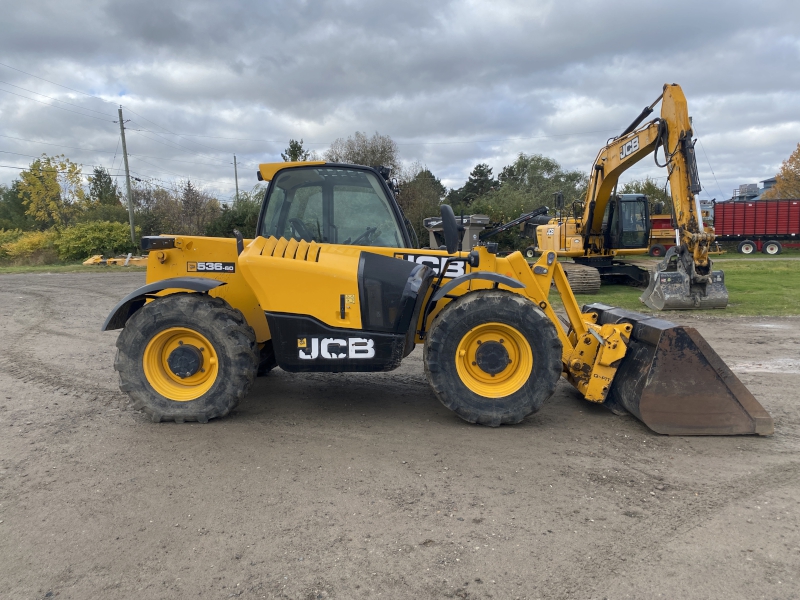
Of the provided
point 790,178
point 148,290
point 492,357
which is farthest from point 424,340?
point 790,178

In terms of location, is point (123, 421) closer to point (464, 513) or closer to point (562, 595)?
point (464, 513)

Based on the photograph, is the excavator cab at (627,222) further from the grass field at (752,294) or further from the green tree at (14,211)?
the green tree at (14,211)

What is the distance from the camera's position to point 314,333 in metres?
4.50

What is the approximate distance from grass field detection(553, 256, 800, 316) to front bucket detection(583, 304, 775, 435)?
7.23m

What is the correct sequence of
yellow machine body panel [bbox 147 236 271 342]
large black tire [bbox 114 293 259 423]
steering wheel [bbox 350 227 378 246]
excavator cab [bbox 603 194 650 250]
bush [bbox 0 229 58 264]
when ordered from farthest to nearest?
1. bush [bbox 0 229 58 264]
2. excavator cab [bbox 603 194 650 250]
3. yellow machine body panel [bbox 147 236 271 342]
4. steering wheel [bbox 350 227 378 246]
5. large black tire [bbox 114 293 259 423]

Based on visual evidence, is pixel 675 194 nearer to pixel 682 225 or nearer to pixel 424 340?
pixel 682 225

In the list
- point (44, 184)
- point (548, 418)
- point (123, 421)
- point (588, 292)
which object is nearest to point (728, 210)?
point (588, 292)

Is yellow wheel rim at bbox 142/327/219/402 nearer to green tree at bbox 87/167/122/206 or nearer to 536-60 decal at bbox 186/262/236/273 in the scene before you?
536-60 decal at bbox 186/262/236/273

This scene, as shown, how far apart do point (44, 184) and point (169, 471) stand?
52.4 metres

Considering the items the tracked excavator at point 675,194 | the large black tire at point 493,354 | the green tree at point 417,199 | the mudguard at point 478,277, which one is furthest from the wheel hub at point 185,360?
the green tree at point 417,199

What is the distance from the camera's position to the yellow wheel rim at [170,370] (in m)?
4.65

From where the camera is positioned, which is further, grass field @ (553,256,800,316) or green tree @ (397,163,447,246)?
green tree @ (397,163,447,246)

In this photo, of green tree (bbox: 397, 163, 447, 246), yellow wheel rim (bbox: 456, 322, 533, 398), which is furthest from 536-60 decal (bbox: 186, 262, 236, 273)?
green tree (bbox: 397, 163, 447, 246)

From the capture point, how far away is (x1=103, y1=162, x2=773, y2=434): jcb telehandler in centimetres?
427
